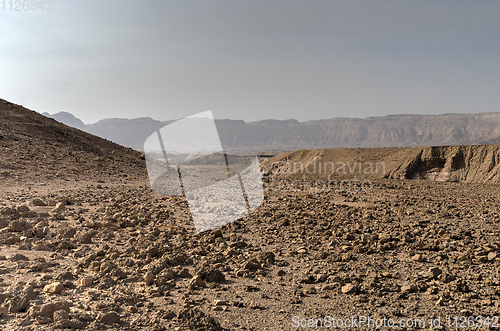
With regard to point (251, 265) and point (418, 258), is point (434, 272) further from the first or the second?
point (251, 265)

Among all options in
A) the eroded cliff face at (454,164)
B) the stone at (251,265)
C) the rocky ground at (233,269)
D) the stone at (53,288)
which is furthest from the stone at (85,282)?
the eroded cliff face at (454,164)

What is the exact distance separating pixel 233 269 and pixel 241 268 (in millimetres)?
145

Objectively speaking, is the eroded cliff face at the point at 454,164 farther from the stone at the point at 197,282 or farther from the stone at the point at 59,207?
the stone at the point at 197,282

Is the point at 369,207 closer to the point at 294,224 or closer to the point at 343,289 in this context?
the point at 294,224

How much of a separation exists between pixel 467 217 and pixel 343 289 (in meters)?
7.44

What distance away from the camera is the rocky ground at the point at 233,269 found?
4.02 meters

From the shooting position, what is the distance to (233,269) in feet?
18.8

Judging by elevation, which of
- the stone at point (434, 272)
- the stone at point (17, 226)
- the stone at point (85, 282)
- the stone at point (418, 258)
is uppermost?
the stone at point (17, 226)

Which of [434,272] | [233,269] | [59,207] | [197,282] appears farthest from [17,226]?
[434,272]

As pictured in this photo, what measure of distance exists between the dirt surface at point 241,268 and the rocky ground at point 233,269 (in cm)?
2

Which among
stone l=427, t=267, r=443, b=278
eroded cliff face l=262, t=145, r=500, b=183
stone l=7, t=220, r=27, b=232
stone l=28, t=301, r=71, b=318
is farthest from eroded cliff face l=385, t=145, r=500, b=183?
stone l=28, t=301, r=71, b=318

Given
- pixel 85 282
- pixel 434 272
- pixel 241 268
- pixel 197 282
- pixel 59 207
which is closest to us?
pixel 85 282

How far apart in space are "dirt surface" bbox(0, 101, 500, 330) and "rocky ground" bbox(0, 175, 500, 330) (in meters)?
0.02

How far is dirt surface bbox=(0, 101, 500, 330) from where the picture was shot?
4.01m
